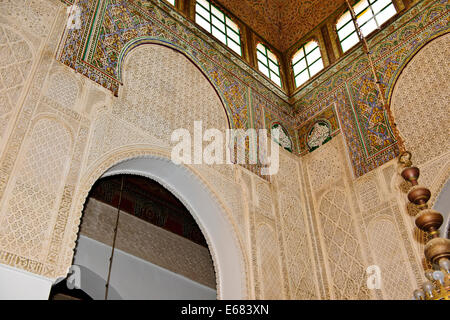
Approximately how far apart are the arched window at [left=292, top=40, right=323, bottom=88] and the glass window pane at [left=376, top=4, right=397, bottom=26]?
95 cm

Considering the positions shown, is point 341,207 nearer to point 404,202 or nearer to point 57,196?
point 404,202

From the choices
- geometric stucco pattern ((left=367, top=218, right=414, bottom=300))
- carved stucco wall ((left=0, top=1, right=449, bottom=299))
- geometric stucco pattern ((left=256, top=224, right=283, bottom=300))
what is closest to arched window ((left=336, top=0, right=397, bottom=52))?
carved stucco wall ((left=0, top=1, right=449, bottom=299))

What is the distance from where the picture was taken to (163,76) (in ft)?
15.3

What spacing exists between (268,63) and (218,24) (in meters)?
0.98

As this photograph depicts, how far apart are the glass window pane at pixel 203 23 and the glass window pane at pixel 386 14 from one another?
2231 millimetres

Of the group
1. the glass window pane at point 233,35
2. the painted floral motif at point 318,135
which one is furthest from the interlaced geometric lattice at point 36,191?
the glass window pane at point 233,35

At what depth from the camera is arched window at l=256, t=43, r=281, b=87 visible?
6520 mm

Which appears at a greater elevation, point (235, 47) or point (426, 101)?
point (235, 47)

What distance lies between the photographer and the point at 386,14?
5.79m

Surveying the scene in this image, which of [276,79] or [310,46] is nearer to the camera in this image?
[276,79]

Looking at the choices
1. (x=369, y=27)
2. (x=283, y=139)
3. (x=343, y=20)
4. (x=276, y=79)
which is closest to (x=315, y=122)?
(x=283, y=139)

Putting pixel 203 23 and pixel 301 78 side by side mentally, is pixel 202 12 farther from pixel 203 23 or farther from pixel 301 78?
pixel 301 78

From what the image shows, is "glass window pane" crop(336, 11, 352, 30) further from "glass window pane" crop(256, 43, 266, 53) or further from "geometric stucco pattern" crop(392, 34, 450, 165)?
"geometric stucco pattern" crop(392, 34, 450, 165)
